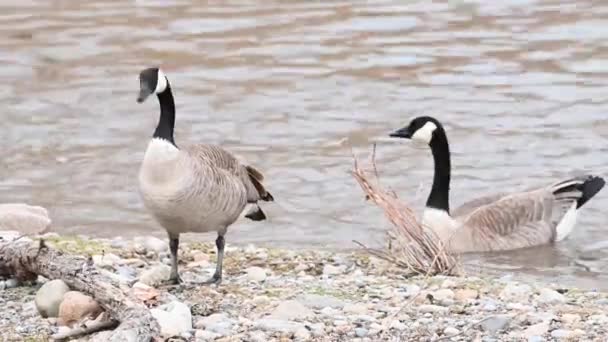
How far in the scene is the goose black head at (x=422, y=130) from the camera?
37.0 ft

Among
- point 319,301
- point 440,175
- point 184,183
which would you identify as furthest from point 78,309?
point 440,175

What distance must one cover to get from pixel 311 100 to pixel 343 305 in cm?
821

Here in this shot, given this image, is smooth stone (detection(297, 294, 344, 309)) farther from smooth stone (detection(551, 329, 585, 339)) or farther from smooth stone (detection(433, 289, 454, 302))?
smooth stone (detection(551, 329, 585, 339))

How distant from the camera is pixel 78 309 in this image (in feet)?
20.7

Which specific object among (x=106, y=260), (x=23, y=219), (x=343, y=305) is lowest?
(x=23, y=219)

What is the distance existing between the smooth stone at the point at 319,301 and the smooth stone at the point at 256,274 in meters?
0.93

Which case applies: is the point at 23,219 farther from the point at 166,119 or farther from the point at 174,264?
the point at 166,119

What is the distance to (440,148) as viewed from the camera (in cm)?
1130

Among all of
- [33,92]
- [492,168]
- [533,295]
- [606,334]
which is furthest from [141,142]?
[606,334]

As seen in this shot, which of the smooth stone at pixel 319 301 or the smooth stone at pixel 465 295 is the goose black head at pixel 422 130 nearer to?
the smooth stone at pixel 465 295

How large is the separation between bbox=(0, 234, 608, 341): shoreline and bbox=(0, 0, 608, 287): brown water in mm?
2005

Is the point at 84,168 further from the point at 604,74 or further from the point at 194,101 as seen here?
the point at 604,74

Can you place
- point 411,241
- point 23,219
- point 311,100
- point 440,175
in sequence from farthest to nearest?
point 311,100
point 440,175
point 23,219
point 411,241

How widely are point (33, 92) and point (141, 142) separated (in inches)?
97.9
